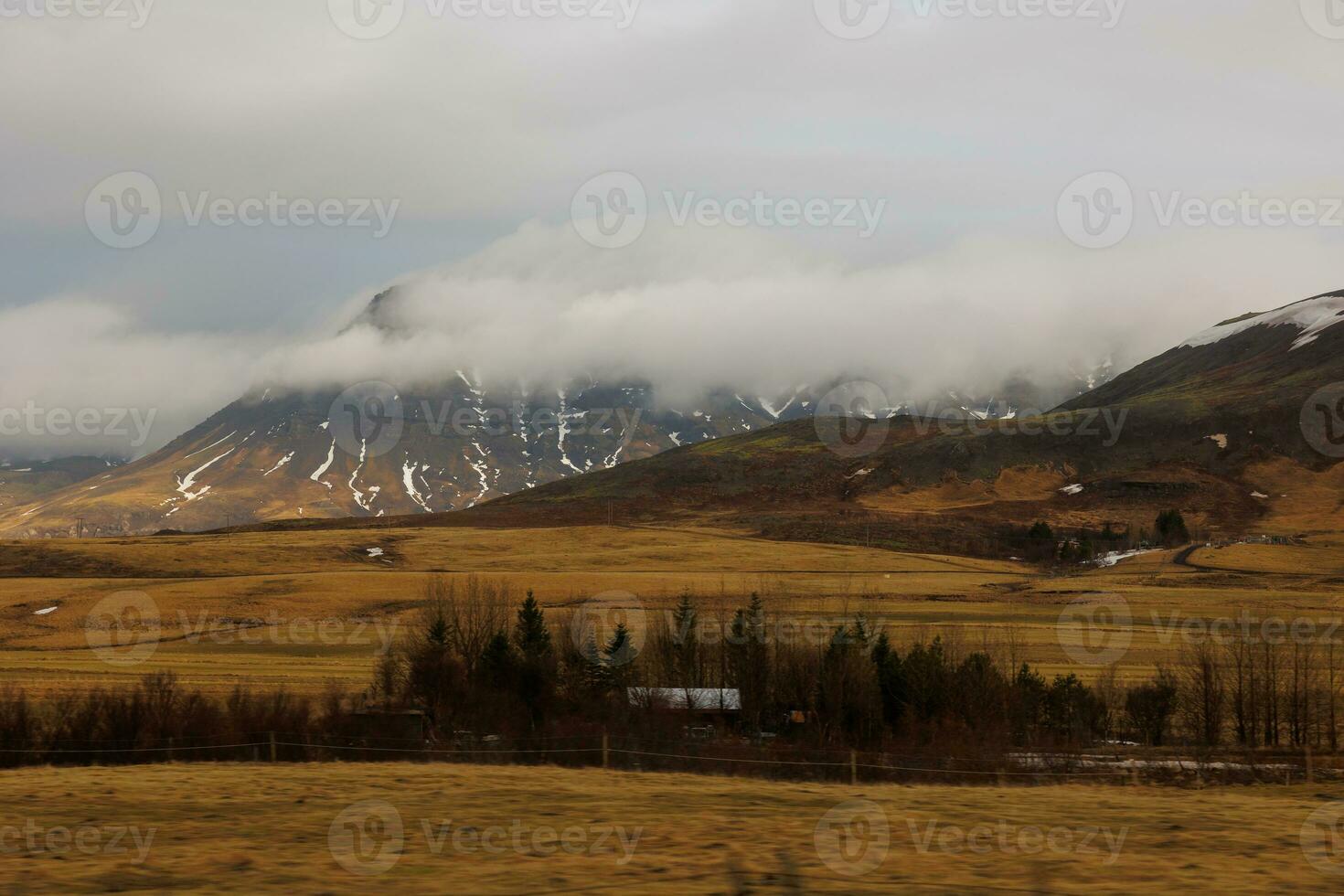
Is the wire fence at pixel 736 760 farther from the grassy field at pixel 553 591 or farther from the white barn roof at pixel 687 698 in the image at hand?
the grassy field at pixel 553 591

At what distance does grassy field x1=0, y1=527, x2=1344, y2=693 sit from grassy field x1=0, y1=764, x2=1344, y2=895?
151ft

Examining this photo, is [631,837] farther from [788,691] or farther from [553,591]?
[553,591]

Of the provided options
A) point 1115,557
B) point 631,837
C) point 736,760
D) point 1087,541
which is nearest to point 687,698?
point 736,760

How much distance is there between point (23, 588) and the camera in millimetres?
132375

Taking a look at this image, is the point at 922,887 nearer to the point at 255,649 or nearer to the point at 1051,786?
the point at 1051,786

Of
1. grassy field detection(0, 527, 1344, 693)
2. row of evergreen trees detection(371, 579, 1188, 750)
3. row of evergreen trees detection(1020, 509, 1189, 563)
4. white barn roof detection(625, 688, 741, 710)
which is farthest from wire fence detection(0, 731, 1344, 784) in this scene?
row of evergreen trees detection(1020, 509, 1189, 563)

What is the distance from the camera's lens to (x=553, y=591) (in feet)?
417

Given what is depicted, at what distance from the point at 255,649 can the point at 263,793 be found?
75837mm

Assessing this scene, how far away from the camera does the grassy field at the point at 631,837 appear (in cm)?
1616

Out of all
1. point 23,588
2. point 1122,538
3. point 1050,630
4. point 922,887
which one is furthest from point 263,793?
point 1122,538

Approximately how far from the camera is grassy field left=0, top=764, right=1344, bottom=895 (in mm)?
16156

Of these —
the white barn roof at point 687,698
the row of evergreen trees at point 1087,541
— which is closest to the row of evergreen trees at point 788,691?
the white barn roof at point 687,698

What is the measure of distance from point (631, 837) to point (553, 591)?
10908 centimetres

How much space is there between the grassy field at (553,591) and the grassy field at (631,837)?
151ft
